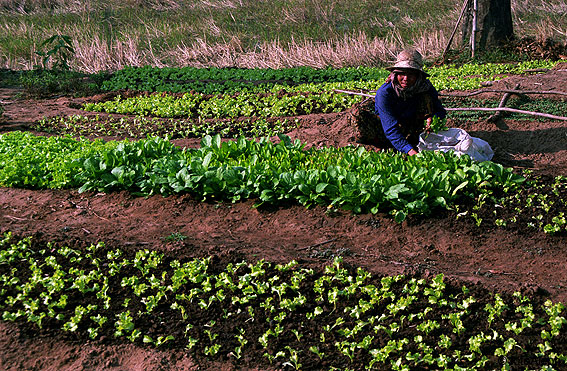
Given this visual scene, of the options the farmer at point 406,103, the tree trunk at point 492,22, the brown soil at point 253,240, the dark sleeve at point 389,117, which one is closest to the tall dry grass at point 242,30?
the tree trunk at point 492,22

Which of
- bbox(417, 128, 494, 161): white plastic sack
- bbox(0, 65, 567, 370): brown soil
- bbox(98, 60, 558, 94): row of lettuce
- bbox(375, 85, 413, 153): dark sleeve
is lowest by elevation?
bbox(98, 60, 558, 94): row of lettuce

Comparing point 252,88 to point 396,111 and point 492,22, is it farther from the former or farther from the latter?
point 492,22

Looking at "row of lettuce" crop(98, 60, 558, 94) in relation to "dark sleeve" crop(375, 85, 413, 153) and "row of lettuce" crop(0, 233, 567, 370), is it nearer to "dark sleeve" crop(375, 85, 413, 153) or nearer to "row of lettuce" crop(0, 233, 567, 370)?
"dark sleeve" crop(375, 85, 413, 153)

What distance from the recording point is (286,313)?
138 inches

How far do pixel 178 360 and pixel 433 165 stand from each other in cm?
291

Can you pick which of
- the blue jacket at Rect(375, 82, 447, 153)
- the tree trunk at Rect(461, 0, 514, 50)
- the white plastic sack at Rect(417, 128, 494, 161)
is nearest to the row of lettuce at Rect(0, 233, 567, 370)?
the blue jacket at Rect(375, 82, 447, 153)

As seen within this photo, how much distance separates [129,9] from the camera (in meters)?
22.5

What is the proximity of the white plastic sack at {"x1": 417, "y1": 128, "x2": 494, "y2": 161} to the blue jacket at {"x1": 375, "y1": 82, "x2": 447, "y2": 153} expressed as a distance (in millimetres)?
228

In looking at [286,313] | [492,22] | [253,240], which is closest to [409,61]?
[253,240]

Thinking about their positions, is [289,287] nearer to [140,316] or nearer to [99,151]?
[140,316]

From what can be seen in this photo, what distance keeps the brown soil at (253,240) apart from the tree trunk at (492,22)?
8.27m

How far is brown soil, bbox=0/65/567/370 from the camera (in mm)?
3293

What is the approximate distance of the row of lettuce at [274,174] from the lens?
15.0 ft

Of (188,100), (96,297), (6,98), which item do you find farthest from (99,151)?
(6,98)
